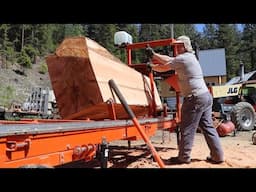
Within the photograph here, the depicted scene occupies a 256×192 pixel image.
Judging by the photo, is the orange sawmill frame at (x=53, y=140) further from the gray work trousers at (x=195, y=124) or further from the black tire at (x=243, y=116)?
the black tire at (x=243, y=116)

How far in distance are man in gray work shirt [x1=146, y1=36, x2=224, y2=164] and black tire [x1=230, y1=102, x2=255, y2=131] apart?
7668mm

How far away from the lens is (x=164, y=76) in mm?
6680

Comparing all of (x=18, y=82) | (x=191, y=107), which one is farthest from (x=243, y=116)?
(x=18, y=82)

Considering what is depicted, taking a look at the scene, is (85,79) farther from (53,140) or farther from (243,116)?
(243,116)

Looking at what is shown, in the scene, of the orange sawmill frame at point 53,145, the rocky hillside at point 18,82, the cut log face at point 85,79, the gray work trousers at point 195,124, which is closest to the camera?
the orange sawmill frame at point 53,145

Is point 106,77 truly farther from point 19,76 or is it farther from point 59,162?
point 19,76

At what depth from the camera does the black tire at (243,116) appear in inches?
482

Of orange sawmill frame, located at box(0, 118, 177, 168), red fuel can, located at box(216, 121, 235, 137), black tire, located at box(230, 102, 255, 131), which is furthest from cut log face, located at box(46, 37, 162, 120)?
black tire, located at box(230, 102, 255, 131)

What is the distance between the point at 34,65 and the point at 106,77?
132 feet

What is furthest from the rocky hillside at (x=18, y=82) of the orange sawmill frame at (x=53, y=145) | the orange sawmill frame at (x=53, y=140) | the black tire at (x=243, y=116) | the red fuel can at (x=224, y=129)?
the orange sawmill frame at (x=53, y=145)

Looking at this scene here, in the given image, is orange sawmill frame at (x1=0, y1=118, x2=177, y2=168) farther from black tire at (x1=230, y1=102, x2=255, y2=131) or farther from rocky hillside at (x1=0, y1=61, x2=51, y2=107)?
rocky hillside at (x1=0, y1=61, x2=51, y2=107)

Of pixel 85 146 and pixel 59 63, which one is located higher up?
pixel 59 63

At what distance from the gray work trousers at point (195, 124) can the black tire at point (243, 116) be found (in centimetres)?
775
